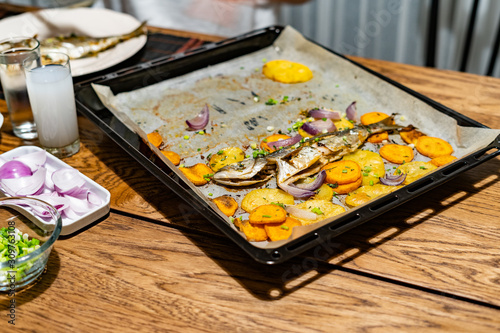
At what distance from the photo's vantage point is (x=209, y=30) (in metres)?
4.21

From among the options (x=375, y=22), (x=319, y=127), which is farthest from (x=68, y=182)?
(x=375, y=22)

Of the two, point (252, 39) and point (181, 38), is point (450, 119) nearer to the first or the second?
point (252, 39)

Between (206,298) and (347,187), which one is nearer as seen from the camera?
(206,298)

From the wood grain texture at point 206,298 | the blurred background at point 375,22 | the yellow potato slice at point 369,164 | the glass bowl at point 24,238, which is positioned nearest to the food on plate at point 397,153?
the yellow potato slice at point 369,164

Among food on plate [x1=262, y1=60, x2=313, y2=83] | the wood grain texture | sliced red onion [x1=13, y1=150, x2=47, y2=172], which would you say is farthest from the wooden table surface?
food on plate [x1=262, y1=60, x2=313, y2=83]

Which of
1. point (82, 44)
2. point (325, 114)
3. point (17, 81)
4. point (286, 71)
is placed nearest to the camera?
point (17, 81)

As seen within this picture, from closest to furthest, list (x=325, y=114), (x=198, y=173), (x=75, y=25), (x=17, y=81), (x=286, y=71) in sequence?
(x=198, y=173) < (x=17, y=81) < (x=325, y=114) < (x=286, y=71) < (x=75, y=25)

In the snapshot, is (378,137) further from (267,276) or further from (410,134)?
(267,276)

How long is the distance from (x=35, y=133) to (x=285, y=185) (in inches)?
→ 32.8

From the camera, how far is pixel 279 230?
1.17 meters

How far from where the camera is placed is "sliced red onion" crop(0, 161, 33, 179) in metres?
1.33

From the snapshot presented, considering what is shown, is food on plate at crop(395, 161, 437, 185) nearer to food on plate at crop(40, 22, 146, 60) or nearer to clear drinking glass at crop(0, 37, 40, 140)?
clear drinking glass at crop(0, 37, 40, 140)

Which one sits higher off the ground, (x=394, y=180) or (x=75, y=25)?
(x=75, y=25)

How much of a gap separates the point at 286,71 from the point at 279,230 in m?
Result: 0.86
